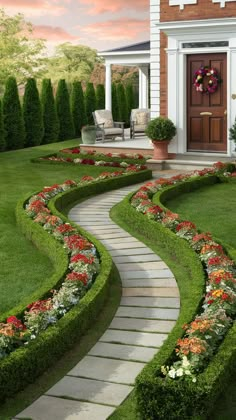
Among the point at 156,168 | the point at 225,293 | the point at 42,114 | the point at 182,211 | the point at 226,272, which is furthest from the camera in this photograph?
the point at 42,114

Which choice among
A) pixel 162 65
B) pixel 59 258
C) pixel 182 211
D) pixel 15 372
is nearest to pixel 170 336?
pixel 15 372

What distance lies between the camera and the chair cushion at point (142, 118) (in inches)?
919

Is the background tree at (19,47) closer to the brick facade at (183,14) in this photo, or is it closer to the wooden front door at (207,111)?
the brick facade at (183,14)

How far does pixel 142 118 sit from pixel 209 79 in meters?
5.67

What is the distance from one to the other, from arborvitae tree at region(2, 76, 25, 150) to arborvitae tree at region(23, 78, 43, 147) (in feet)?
2.48

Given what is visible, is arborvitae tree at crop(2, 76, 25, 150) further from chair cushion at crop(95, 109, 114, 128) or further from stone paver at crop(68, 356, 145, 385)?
stone paver at crop(68, 356, 145, 385)

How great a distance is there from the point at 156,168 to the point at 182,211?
18.5ft

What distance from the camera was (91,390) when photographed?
543cm

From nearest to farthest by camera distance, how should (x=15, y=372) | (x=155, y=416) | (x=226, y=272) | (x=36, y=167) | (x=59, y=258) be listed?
(x=155, y=416) → (x=15, y=372) → (x=226, y=272) → (x=59, y=258) → (x=36, y=167)

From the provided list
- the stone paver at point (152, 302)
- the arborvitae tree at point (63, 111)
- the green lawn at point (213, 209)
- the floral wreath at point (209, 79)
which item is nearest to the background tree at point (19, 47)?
the arborvitae tree at point (63, 111)

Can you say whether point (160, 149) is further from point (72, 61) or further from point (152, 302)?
point (72, 61)

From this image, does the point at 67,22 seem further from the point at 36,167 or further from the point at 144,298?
the point at 144,298

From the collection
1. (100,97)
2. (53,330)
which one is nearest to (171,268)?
(53,330)

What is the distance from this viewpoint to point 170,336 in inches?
233
